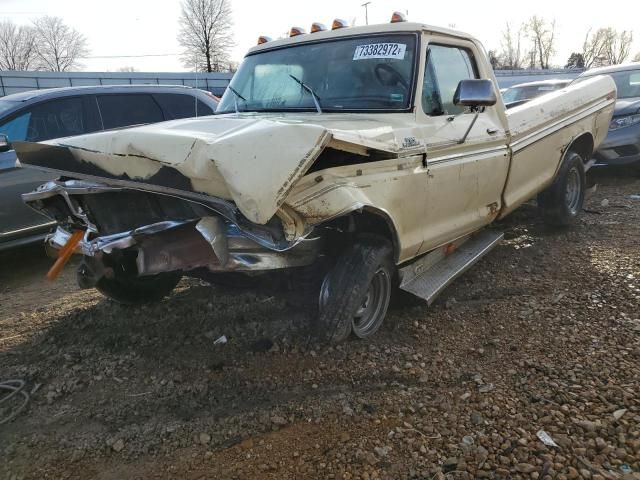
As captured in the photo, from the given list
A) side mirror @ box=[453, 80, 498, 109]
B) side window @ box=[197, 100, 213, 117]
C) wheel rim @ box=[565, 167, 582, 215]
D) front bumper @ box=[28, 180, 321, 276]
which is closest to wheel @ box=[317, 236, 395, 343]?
front bumper @ box=[28, 180, 321, 276]

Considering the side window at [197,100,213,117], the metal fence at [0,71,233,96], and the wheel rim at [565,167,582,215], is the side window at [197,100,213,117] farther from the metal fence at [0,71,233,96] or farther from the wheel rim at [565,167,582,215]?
the metal fence at [0,71,233,96]

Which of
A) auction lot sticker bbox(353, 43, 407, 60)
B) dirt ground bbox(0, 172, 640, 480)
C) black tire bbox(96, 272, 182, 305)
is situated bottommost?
dirt ground bbox(0, 172, 640, 480)

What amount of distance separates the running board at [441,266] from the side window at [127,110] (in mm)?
→ 3938

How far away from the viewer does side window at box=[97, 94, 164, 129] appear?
19.0 ft

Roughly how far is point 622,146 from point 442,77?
5.44m

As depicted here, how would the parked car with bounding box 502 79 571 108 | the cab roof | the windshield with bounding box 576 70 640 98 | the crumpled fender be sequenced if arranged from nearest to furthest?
the crumpled fender, the cab roof, the windshield with bounding box 576 70 640 98, the parked car with bounding box 502 79 571 108

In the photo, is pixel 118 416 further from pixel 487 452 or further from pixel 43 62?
pixel 43 62

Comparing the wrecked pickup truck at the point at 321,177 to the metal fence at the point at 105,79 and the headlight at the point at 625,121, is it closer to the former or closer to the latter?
the headlight at the point at 625,121

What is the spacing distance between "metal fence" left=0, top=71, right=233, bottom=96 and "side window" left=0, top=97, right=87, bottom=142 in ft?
67.7

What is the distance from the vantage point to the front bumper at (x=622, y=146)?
7730mm

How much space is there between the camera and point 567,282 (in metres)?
4.23

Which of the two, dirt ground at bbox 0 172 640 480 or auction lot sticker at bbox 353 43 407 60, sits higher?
auction lot sticker at bbox 353 43 407 60

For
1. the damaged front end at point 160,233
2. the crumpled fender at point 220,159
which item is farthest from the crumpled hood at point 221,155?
the damaged front end at point 160,233

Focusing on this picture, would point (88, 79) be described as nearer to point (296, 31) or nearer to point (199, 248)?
point (296, 31)
